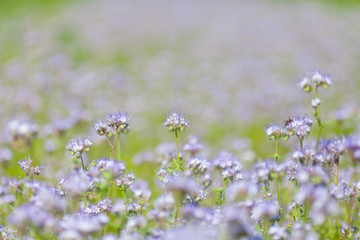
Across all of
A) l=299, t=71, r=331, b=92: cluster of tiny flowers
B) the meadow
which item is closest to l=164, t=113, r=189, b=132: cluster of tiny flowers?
the meadow

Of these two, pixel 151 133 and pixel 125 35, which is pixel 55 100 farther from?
pixel 125 35

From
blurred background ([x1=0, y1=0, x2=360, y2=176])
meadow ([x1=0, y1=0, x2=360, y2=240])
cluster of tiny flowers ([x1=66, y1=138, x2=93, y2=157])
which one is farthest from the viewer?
blurred background ([x1=0, y1=0, x2=360, y2=176])

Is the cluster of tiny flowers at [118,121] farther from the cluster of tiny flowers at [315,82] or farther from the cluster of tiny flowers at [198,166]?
the cluster of tiny flowers at [315,82]

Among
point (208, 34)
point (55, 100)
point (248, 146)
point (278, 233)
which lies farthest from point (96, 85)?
point (208, 34)

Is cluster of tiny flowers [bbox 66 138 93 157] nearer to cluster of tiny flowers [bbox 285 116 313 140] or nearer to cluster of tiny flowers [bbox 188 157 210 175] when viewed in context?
cluster of tiny flowers [bbox 188 157 210 175]

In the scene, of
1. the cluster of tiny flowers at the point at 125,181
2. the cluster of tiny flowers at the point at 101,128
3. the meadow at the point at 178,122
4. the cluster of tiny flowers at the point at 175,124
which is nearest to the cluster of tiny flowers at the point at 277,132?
the meadow at the point at 178,122

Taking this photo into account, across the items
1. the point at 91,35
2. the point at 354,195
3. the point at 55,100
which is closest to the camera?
the point at 354,195
